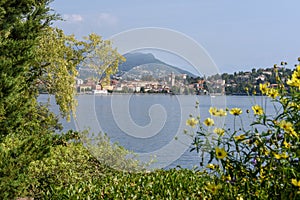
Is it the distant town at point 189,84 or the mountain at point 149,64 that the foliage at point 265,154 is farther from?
the mountain at point 149,64

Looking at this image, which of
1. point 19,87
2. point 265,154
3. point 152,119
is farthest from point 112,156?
point 265,154

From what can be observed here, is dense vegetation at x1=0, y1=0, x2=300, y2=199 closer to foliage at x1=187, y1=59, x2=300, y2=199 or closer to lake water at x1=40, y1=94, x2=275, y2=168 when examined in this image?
foliage at x1=187, y1=59, x2=300, y2=199

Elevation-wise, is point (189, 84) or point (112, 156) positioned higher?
point (189, 84)

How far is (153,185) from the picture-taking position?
414 centimetres

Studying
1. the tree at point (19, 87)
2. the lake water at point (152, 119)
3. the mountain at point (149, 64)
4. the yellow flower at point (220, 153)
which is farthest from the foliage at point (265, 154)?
→ the tree at point (19, 87)

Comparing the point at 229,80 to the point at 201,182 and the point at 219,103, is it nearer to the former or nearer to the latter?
the point at 219,103

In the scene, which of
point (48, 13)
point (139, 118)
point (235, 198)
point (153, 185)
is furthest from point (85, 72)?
point (235, 198)

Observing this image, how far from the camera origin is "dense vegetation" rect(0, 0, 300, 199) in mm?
2211

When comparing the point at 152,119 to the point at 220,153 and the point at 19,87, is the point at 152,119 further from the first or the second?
the point at 220,153

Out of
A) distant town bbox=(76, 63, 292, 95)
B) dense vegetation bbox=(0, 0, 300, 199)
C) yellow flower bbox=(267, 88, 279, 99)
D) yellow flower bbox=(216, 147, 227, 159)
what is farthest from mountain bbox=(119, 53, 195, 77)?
yellow flower bbox=(216, 147, 227, 159)

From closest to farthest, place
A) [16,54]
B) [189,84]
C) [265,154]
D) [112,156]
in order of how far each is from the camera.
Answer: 1. [265,154]
2. [189,84]
3. [16,54]
4. [112,156]

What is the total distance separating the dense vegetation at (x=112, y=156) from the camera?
2.21 meters

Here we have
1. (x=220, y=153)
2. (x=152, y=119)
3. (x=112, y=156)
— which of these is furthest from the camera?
(x=112, y=156)

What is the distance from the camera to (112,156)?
594 cm
